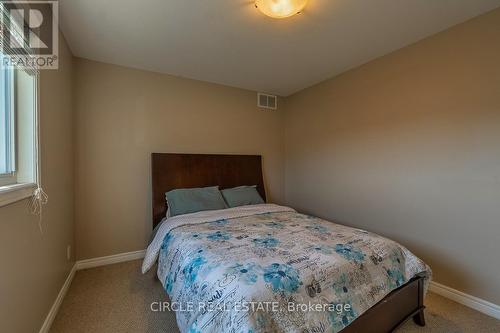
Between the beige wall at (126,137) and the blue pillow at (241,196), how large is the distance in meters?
0.65

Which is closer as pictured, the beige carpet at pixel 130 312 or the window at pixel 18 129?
the window at pixel 18 129

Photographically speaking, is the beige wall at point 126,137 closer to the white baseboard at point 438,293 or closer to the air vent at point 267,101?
the white baseboard at point 438,293

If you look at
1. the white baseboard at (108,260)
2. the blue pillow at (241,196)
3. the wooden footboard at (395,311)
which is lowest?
the white baseboard at (108,260)

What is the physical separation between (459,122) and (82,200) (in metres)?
3.80

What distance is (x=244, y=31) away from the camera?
205cm

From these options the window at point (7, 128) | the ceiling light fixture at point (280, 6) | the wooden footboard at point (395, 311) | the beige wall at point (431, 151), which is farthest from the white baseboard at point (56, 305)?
the beige wall at point (431, 151)

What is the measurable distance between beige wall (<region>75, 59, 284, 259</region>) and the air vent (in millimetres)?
608

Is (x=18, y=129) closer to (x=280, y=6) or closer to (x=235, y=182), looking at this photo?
(x=280, y=6)

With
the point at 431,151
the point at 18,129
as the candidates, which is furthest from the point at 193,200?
the point at 431,151

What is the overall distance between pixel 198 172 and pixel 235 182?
58cm

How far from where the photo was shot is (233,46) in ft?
7.54

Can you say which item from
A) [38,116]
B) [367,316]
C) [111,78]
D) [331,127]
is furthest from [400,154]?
[111,78]

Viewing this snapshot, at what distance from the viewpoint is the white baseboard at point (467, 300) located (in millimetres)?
1781

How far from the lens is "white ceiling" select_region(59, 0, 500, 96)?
1734 millimetres
